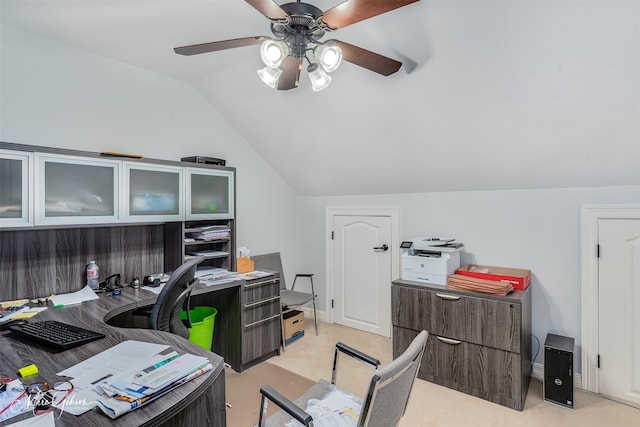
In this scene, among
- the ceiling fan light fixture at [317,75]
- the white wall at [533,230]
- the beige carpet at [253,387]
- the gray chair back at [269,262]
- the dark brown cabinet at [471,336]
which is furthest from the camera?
the gray chair back at [269,262]

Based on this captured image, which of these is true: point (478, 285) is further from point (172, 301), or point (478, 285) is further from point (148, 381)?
point (148, 381)

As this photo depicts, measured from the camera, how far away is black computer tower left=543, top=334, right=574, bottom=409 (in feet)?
7.87

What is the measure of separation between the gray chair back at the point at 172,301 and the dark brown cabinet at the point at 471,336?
172 centimetres

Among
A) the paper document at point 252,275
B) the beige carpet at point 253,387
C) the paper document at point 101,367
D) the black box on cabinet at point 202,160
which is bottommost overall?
the beige carpet at point 253,387

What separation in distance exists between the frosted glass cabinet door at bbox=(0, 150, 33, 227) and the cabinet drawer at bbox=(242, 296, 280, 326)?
5.40 ft

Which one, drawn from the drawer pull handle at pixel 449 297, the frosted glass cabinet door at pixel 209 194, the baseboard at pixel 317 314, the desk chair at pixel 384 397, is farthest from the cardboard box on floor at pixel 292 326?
the desk chair at pixel 384 397

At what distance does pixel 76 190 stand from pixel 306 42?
1812 millimetres

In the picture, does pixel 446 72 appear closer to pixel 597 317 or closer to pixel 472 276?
pixel 472 276

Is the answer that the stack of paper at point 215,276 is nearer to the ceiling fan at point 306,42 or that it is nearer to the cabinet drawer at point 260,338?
the cabinet drawer at point 260,338

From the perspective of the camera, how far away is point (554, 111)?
2.25m

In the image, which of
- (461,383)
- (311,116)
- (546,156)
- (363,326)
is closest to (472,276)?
(461,383)

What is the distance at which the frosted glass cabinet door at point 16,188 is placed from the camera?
201 cm

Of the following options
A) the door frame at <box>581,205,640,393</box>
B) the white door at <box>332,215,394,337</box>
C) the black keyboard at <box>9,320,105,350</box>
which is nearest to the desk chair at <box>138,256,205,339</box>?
the black keyboard at <box>9,320,105,350</box>

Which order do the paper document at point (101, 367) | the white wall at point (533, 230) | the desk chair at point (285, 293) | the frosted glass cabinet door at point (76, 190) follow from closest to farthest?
the paper document at point (101, 367), the frosted glass cabinet door at point (76, 190), the white wall at point (533, 230), the desk chair at point (285, 293)
